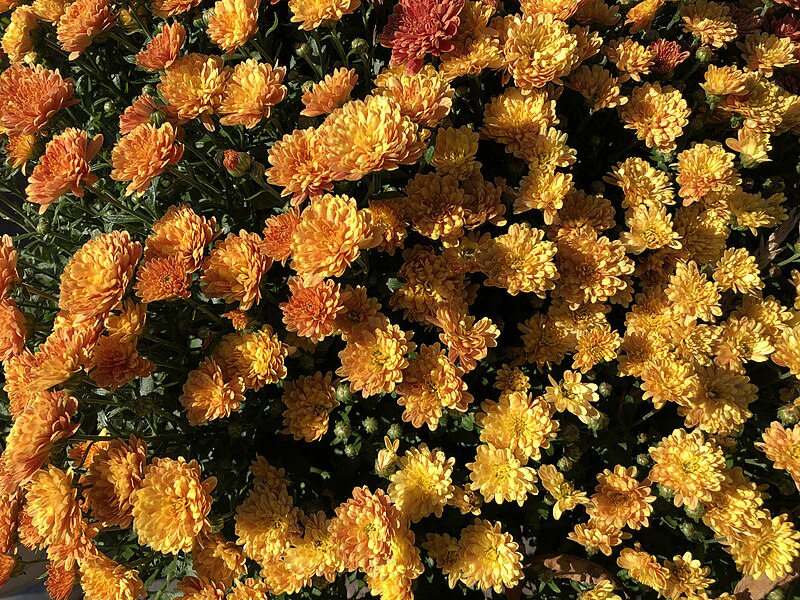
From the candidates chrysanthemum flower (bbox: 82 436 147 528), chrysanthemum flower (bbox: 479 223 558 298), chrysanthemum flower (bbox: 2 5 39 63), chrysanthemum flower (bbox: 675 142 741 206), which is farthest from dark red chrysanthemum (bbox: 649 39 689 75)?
chrysanthemum flower (bbox: 2 5 39 63)

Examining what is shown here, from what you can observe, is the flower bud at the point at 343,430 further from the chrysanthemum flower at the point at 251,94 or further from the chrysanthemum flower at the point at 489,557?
the chrysanthemum flower at the point at 251,94

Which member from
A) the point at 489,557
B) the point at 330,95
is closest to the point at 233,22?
the point at 330,95

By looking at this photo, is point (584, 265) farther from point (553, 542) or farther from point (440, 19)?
point (553, 542)

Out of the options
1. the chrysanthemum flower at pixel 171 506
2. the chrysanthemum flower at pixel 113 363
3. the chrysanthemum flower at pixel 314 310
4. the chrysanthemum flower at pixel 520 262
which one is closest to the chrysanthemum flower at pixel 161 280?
the chrysanthemum flower at pixel 113 363

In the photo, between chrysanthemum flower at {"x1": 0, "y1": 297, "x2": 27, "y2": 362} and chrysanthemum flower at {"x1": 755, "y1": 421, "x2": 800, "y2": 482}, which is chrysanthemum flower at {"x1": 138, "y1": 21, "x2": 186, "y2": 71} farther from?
chrysanthemum flower at {"x1": 755, "y1": 421, "x2": 800, "y2": 482}

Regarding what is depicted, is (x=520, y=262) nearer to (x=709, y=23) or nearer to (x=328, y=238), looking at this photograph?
(x=328, y=238)
